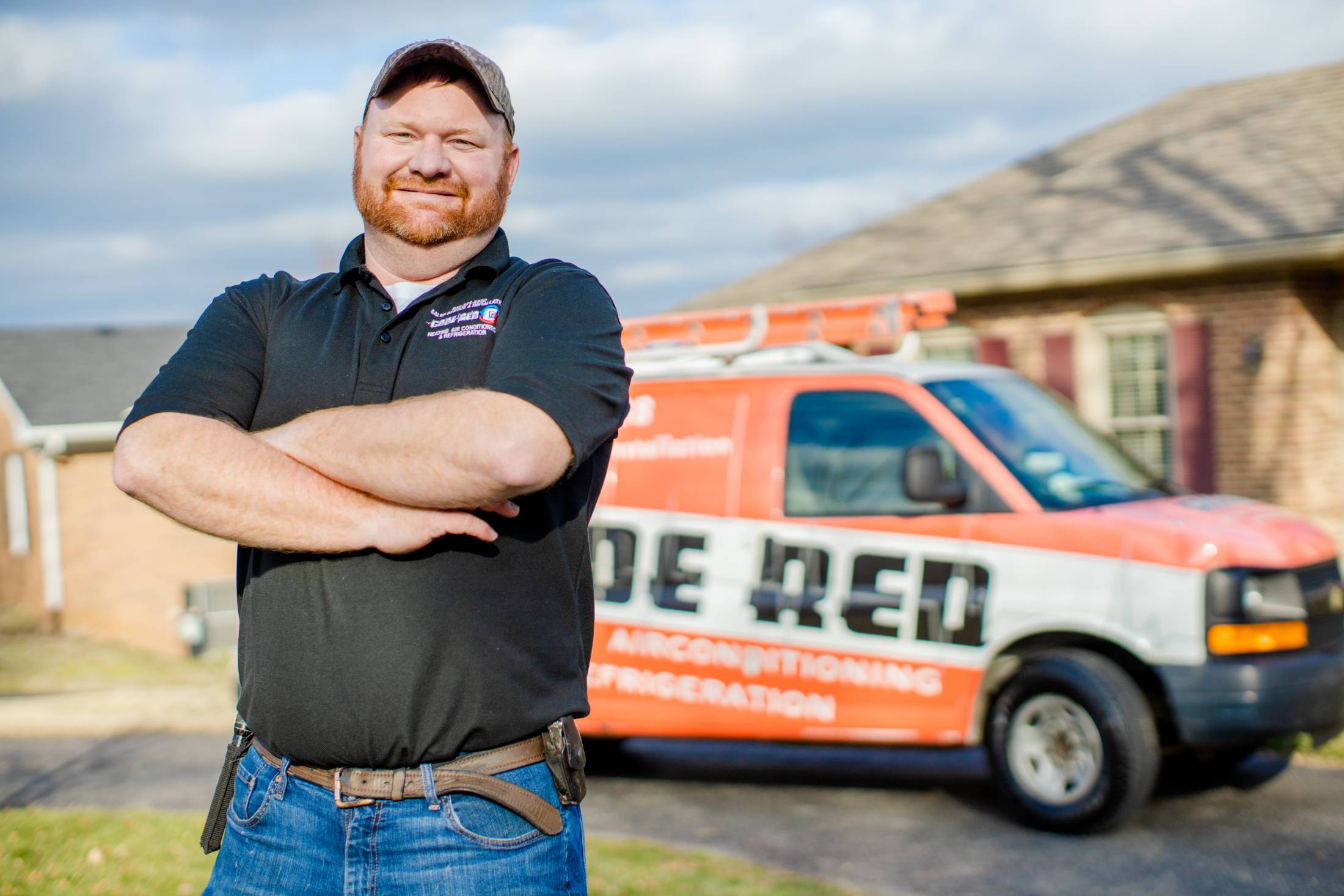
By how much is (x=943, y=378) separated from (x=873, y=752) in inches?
107

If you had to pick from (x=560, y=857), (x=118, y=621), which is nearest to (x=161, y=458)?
(x=560, y=857)

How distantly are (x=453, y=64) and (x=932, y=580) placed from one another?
4.22 metres

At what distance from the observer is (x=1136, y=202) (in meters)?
13.1

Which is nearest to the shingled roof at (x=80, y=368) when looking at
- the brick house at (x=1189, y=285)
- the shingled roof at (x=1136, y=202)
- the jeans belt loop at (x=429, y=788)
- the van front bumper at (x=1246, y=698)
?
the shingled roof at (x=1136, y=202)

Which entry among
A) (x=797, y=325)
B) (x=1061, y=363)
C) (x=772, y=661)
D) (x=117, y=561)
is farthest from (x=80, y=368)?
(x=772, y=661)

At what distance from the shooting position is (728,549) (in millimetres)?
6781

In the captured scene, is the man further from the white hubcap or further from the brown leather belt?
the white hubcap

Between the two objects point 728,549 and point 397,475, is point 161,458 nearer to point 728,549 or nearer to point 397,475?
point 397,475

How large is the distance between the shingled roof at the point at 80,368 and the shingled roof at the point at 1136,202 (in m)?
9.62

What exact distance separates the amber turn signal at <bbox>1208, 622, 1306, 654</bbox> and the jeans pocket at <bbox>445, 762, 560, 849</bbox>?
420cm

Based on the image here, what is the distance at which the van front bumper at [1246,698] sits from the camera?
5.66 metres

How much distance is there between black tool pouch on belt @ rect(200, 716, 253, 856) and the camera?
248cm

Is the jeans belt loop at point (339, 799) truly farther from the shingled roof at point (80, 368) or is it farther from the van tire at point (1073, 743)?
the shingled roof at point (80, 368)

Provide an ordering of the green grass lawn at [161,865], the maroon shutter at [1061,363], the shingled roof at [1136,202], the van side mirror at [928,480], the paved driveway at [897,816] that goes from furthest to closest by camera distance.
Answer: the maroon shutter at [1061,363] < the shingled roof at [1136,202] < the van side mirror at [928,480] < the paved driveway at [897,816] < the green grass lawn at [161,865]
